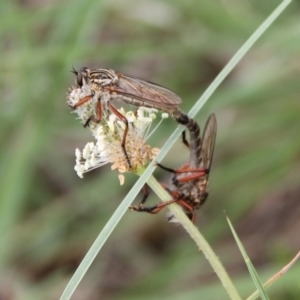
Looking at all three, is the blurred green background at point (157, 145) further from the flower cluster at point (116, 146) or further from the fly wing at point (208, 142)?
the flower cluster at point (116, 146)

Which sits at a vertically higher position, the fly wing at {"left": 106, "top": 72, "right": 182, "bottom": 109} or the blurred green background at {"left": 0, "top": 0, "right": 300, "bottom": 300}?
the fly wing at {"left": 106, "top": 72, "right": 182, "bottom": 109}

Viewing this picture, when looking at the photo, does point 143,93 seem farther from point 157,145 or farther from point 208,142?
point 157,145

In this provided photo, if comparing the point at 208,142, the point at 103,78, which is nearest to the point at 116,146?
the point at 103,78

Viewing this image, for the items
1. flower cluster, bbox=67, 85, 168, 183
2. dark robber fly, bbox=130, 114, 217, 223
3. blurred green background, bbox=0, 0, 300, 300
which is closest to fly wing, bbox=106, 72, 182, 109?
dark robber fly, bbox=130, 114, 217, 223

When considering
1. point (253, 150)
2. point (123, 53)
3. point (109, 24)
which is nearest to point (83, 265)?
point (123, 53)

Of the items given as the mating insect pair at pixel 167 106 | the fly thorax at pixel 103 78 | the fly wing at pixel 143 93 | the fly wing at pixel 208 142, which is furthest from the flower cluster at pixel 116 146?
the fly wing at pixel 208 142

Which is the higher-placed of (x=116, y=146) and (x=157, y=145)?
(x=116, y=146)

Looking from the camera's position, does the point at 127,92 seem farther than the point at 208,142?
No

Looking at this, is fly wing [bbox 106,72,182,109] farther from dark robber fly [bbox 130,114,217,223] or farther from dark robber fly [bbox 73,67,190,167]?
dark robber fly [bbox 130,114,217,223]
